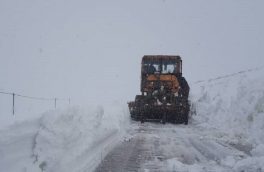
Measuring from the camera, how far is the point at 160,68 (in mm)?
21391

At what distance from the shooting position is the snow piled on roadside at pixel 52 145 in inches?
237

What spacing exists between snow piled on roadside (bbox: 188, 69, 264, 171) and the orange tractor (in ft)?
4.85

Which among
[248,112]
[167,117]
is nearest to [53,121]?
[248,112]

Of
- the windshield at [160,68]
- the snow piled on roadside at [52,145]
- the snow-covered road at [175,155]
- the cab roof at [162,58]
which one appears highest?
the cab roof at [162,58]

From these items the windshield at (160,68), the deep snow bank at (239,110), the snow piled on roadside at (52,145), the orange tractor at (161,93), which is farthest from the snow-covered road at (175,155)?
the windshield at (160,68)

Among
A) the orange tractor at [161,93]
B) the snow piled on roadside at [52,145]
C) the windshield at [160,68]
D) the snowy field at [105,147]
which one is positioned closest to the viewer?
the snow piled on roadside at [52,145]

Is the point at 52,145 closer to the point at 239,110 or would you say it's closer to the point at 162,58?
the point at 239,110

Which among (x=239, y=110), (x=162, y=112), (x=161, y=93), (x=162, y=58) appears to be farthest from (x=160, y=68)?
(x=239, y=110)

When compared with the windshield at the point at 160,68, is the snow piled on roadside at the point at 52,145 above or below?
below

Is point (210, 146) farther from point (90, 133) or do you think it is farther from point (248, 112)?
point (248, 112)

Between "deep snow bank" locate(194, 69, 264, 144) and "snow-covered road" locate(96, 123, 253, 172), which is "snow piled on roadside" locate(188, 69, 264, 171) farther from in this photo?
"snow-covered road" locate(96, 123, 253, 172)

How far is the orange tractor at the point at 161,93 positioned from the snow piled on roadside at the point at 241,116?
4.85 ft

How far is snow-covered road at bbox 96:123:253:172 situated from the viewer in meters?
7.15

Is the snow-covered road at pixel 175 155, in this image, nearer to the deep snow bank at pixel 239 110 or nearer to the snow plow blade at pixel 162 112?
the deep snow bank at pixel 239 110
